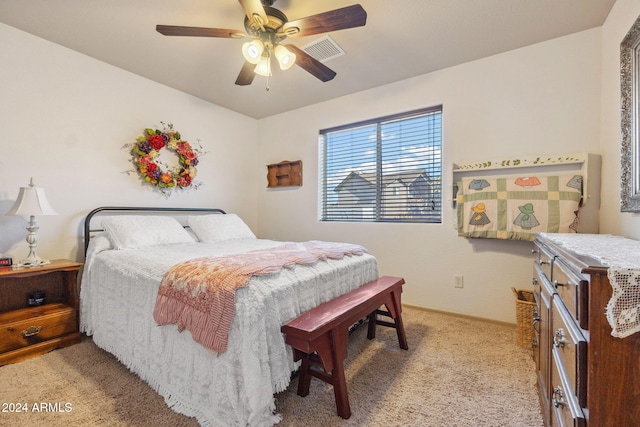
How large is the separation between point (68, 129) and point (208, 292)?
92.5 inches

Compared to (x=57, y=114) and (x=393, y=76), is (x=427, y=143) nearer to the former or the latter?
(x=393, y=76)

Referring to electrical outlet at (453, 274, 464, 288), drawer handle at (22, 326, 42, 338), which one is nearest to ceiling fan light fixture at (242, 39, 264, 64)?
drawer handle at (22, 326, 42, 338)

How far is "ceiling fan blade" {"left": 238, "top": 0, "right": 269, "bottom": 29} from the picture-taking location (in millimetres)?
1601

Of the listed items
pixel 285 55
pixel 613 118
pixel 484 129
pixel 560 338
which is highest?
pixel 285 55

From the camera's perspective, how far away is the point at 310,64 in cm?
212

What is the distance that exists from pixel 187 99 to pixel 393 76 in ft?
7.98

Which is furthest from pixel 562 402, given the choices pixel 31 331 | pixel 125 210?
pixel 125 210

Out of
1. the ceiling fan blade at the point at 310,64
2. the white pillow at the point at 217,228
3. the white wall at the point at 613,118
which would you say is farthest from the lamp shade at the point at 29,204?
the white wall at the point at 613,118

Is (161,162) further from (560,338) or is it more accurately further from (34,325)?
(560,338)

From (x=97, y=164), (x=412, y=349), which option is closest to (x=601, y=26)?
(x=412, y=349)

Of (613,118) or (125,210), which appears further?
(125,210)

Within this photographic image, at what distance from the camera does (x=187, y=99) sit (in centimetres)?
344

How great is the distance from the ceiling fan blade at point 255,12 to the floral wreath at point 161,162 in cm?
189

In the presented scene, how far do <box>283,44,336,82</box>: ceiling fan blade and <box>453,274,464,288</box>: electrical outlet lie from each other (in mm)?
2171
